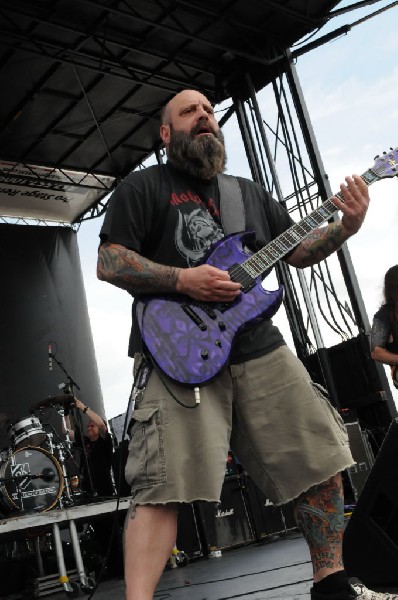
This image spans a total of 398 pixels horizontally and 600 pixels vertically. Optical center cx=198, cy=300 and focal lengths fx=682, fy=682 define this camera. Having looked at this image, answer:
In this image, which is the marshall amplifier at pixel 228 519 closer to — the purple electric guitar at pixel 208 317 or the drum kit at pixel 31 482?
the drum kit at pixel 31 482

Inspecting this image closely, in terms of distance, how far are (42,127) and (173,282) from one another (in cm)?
866

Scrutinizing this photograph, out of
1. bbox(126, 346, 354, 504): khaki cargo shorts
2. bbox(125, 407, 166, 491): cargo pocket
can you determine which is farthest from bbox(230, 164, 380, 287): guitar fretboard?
bbox(125, 407, 166, 491): cargo pocket

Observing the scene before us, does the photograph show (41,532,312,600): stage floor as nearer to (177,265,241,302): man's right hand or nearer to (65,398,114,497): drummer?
(177,265,241,302): man's right hand

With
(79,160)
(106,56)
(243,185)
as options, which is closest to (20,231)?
(79,160)

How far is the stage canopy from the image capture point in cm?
800

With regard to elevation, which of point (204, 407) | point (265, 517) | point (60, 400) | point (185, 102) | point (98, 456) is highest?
point (185, 102)

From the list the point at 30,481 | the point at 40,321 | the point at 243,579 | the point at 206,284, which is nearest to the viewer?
the point at 206,284

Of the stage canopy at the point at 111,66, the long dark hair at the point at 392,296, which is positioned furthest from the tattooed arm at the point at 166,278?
the stage canopy at the point at 111,66

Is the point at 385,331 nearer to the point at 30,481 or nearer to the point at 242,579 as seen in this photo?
the point at 242,579

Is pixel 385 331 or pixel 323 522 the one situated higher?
pixel 385 331

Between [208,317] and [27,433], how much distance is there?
207 inches

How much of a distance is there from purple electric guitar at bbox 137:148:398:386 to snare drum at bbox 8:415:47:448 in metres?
5.15

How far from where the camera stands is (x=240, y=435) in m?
2.16

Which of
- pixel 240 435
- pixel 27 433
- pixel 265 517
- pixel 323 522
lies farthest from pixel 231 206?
pixel 265 517
